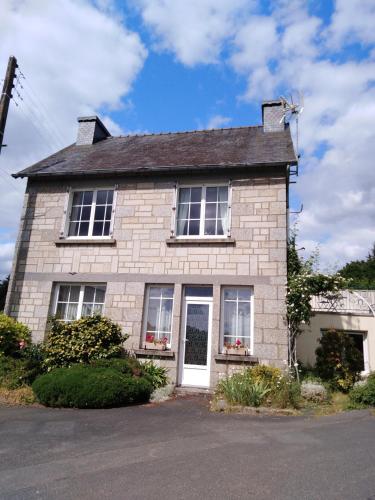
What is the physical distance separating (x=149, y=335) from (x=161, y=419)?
336cm

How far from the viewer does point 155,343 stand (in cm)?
948

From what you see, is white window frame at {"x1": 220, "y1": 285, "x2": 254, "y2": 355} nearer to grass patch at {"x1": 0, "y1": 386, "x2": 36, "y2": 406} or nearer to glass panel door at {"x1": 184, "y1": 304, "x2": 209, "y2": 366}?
glass panel door at {"x1": 184, "y1": 304, "x2": 209, "y2": 366}

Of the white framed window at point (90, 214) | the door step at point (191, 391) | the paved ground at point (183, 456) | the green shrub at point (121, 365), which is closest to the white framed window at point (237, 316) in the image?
the door step at point (191, 391)

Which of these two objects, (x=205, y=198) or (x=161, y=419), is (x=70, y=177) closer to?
(x=205, y=198)

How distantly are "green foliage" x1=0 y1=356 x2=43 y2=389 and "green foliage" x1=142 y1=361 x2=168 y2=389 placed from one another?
2.40m

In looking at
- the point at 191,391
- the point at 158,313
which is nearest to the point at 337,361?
the point at 191,391

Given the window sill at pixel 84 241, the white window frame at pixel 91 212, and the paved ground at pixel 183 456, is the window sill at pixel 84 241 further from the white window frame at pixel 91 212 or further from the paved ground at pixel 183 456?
the paved ground at pixel 183 456

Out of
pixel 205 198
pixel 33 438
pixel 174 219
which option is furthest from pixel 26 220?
pixel 33 438

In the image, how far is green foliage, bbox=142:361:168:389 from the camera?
8.79m

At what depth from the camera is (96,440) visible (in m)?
5.27

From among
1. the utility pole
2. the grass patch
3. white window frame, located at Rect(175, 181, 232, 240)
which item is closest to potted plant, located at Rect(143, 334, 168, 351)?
white window frame, located at Rect(175, 181, 232, 240)

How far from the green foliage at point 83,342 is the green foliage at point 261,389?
8.96 ft

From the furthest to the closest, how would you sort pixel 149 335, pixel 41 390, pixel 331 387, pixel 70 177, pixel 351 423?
pixel 70 177, pixel 149 335, pixel 331 387, pixel 41 390, pixel 351 423

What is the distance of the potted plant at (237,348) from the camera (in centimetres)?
900
